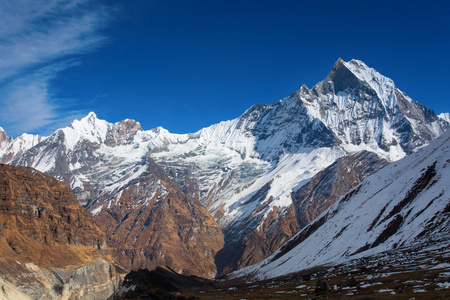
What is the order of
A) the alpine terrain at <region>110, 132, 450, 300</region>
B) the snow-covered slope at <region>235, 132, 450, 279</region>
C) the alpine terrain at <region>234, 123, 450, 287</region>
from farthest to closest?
the snow-covered slope at <region>235, 132, 450, 279</region> → the alpine terrain at <region>234, 123, 450, 287</region> → the alpine terrain at <region>110, 132, 450, 300</region>

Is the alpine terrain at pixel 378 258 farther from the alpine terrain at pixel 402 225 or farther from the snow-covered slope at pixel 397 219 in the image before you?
the alpine terrain at pixel 402 225

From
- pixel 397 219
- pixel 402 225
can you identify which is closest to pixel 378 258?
pixel 402 225

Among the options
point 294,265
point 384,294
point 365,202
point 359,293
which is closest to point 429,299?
point 384,294

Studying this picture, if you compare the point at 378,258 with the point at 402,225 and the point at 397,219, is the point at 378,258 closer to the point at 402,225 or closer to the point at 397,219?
the point at 402,225

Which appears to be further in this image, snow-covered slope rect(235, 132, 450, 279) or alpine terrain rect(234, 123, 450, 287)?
snow-covered slope rect(235, 132, 450, 279)

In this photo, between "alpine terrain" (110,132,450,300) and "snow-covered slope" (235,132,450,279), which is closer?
"alpine terrain" (110,132,450,300)

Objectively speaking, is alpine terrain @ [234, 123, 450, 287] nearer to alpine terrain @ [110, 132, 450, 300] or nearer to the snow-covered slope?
the snow-covered slope

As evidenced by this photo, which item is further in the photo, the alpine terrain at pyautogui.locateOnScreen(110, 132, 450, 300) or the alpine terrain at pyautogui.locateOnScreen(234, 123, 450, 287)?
the alpine terrain at pyautogui.locateOnScreen(234, 123, 450, 287)

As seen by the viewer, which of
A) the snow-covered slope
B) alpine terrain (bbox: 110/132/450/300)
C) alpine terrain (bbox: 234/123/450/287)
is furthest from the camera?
the snow-covered slope

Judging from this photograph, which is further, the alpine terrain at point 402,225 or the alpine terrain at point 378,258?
the alpine terrain at point 402,225

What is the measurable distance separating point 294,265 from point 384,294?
456 feet

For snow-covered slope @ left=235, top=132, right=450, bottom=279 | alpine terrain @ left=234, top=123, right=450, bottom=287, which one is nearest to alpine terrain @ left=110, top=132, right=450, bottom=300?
snow-covered slope @ left=235, top=132, right=450, bottom=279

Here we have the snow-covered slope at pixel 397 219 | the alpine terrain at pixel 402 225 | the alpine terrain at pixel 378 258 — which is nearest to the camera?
the alpine terrain at pixel 378 258

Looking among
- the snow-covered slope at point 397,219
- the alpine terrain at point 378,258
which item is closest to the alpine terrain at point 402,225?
the snow-covered slope at point 397,219
